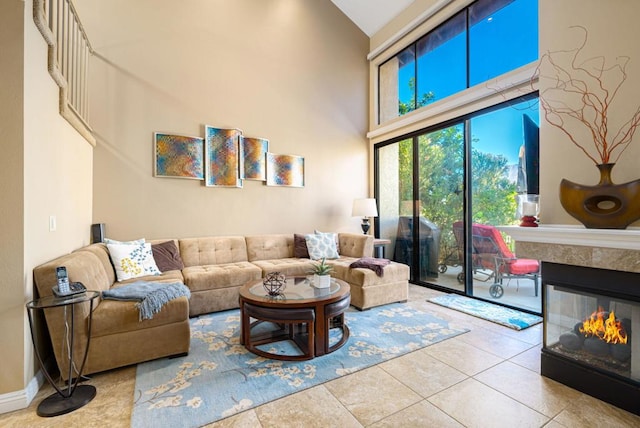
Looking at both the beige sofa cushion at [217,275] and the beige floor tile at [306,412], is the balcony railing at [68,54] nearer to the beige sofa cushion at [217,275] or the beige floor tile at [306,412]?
the beige sofa cushion at [217,275]

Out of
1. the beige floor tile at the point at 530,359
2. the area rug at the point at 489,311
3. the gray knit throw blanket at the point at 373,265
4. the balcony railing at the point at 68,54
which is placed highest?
the balcony railing at the point at 68,54

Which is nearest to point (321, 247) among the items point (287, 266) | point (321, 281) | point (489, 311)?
point (287, 266)

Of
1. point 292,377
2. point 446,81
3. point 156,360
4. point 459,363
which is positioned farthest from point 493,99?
point 156,360

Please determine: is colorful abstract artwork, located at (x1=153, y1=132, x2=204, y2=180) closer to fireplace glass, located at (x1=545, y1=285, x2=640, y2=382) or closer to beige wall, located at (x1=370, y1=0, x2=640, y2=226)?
beige wall, located at (x1=370, y1=0, x2=640, y2=226)

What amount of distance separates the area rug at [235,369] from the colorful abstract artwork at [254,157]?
7.39 feet

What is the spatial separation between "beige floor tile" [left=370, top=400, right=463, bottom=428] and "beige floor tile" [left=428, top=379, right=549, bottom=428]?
0.17 feet

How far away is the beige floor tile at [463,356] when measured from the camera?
87.6 inches

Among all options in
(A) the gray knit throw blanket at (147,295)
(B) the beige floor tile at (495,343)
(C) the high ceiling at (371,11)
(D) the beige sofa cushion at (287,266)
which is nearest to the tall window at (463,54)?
(C) the high ceiling at (371,11)

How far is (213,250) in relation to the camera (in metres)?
4.05

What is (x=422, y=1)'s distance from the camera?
4.46m

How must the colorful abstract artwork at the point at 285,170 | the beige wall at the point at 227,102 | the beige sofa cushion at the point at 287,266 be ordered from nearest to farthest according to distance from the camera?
1. the beige wall at the point at 227,102
2. the beige sofa cushion at the point at 287,266
3. the colorful abstract artwork at the point at 285,170

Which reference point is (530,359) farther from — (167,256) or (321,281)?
(167,256)

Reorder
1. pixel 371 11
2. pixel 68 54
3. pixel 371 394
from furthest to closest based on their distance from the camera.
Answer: pixel 371 11 < pixel 68 54 < pixel 371 394

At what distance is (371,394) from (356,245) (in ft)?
9.08
